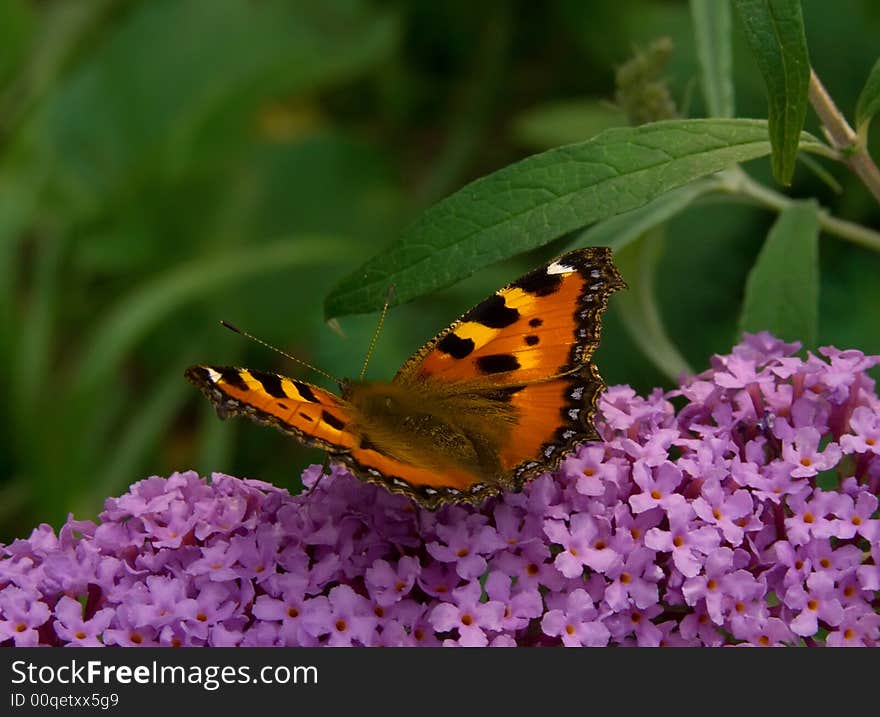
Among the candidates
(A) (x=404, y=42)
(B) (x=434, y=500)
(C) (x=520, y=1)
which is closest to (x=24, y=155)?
(A) (x=404, y=42)

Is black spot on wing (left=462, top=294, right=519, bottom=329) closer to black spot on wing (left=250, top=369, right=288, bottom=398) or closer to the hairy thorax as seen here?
the hairy thorax

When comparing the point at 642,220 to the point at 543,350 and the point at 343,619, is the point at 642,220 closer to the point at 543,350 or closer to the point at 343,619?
the point at 543,350

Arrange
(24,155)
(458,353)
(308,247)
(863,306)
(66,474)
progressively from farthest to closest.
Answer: (24,155) → (308,247) → (66,474) → (863,306) → (458,353)

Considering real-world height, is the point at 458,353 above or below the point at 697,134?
below

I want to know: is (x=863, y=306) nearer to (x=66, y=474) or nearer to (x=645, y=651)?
(x=645, y=651)

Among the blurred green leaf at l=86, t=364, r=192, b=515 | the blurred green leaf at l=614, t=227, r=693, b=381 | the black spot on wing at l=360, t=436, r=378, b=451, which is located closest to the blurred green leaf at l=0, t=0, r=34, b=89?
the blurred green leaf at l=86, t=364, r=192, b=515

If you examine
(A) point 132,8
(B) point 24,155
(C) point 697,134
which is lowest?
(C) point 697,134
